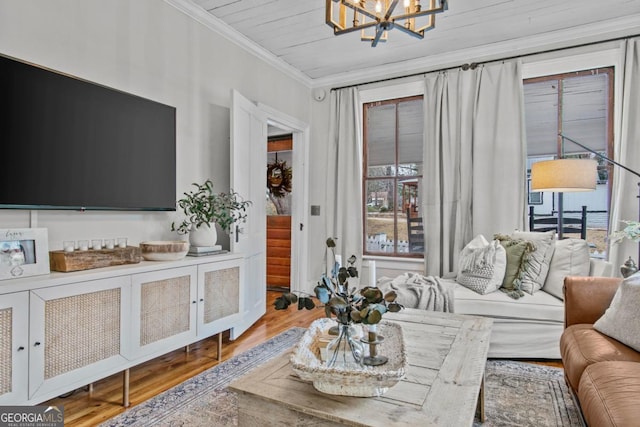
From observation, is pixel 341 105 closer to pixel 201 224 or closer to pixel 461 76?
pixel 461 76

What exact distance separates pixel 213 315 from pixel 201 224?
66 centimetres

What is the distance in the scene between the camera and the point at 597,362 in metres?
1.64

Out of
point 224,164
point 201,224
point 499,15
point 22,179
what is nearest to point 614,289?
point 499,15

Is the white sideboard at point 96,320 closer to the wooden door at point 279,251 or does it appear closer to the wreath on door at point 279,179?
the wooden door at point 279,251

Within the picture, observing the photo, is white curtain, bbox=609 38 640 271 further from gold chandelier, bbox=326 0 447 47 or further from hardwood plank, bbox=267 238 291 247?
hardwood plank, bbox=267 238 291 247

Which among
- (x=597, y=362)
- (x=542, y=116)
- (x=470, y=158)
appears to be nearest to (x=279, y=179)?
(x=470, y=158)

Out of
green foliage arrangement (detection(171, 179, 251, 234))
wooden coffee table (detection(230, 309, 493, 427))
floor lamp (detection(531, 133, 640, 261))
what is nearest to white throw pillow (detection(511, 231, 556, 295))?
floor lamp (detection(531, 133, 640, 261))

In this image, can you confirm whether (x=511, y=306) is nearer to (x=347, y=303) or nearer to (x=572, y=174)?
(x=572, y=174)

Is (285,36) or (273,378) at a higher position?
(285,36)

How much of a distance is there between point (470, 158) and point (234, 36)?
255 centimetres

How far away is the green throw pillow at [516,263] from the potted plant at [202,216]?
84.9 inches

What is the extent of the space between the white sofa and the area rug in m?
0.12

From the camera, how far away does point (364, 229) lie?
183 inches

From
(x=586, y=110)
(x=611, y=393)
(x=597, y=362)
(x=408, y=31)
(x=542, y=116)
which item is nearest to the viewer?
(x=611, y=393)
